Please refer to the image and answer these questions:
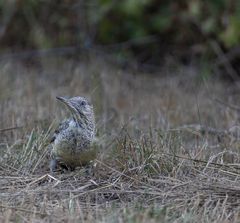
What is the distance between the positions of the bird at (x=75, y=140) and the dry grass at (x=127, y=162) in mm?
122

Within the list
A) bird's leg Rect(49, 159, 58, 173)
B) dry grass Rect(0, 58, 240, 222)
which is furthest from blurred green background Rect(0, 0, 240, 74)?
bird's leg Rect(49, 159, 58, 173)

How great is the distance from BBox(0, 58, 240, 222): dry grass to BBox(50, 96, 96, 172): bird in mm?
122

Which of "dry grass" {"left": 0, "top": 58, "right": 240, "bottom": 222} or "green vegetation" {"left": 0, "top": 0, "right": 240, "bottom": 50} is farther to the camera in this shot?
"green vegetation" {"left": 0, "top": 0, "right": 240, "bottom": 50}

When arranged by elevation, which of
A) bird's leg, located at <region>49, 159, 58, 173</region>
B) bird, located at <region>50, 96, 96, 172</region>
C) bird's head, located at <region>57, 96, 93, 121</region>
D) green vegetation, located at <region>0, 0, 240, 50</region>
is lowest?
bird's leg, located at <region>49, 159, 58, 173</region>

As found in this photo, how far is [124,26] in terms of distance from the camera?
13.9 metres

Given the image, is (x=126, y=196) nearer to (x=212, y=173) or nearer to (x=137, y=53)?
(x=212, y=173)

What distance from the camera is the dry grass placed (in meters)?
5.06

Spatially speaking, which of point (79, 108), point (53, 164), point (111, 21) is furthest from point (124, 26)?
point (53, 164)

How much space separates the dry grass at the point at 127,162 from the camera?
5.06m

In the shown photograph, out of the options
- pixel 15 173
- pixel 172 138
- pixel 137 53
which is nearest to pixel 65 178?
pixel 15 173

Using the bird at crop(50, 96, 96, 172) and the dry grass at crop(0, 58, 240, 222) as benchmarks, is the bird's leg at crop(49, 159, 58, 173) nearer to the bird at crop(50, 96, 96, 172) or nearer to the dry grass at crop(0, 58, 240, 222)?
the bird at crop(50, 96, 96, 172)

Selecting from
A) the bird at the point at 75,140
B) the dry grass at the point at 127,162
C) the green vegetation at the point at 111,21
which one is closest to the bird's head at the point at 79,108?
the bird at the point at 75,140

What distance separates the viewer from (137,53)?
1398 centimetres

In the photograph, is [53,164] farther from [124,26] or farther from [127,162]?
[124,26]
